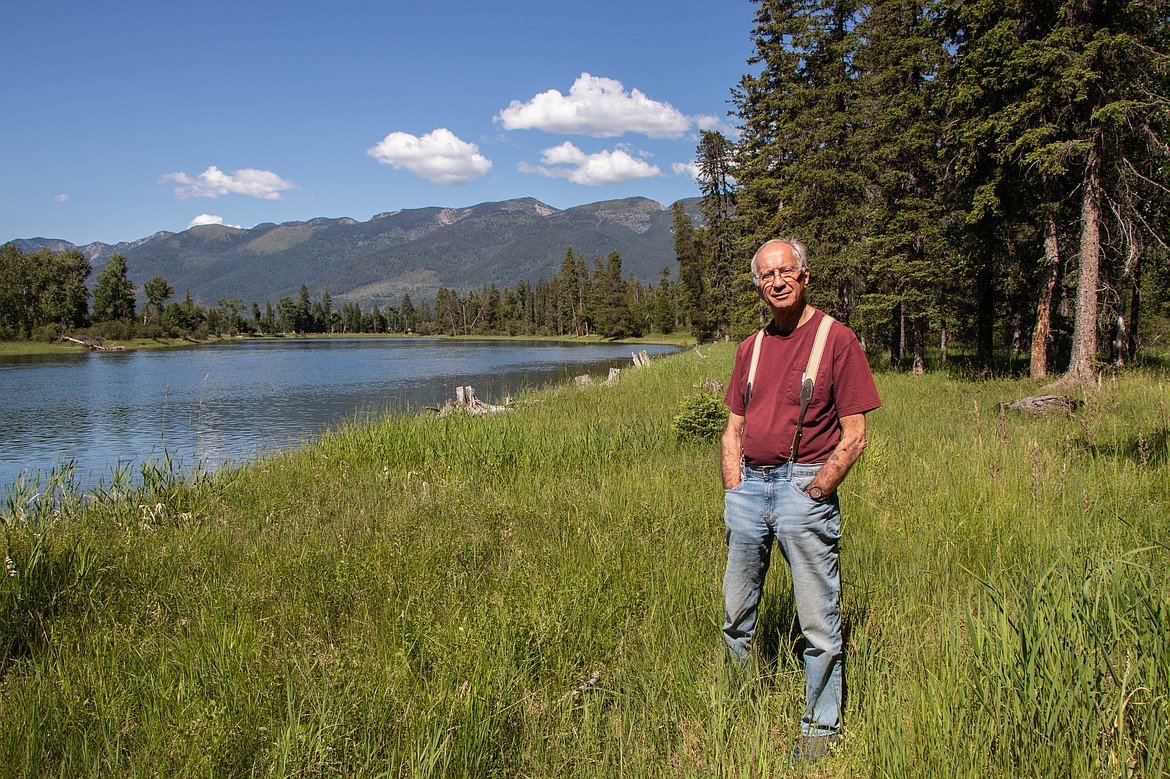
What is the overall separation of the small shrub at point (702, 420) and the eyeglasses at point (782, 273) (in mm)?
6594

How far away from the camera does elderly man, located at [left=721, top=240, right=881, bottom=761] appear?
2732mm

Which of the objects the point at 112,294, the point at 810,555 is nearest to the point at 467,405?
the point at 810,555

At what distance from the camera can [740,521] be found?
2.96 m

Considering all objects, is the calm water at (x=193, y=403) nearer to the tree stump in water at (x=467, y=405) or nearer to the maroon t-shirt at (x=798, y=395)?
the tree stump in water at (x=467, y=405)

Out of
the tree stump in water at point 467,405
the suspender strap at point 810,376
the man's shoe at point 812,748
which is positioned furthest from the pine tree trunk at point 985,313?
the man's shoe at point 812,748

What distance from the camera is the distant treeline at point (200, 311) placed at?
3268 inches

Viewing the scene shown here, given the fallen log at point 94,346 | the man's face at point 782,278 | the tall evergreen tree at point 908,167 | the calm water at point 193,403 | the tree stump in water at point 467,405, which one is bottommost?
the calm water at point 193,403

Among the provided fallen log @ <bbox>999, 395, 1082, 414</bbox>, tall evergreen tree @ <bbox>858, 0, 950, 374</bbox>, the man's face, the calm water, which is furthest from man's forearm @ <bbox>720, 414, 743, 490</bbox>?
tall evergreen tree @ <bbox>858, 0, 950, 374</bbox>

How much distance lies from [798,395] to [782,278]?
532 mm

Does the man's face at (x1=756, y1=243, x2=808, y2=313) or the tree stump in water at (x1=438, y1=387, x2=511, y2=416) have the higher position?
the man's face at (x1=756, y1=243, x2=808, y2=313)

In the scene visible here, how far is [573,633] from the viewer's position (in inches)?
141

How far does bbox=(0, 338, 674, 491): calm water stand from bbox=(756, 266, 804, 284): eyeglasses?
6533mm

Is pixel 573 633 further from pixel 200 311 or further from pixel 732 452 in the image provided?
pixel 200 311

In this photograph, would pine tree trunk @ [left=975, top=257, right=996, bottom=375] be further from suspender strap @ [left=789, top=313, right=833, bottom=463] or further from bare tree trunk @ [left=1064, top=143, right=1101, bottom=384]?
suspender strap @ [left=789, top=313, right=833, bottom=463]
